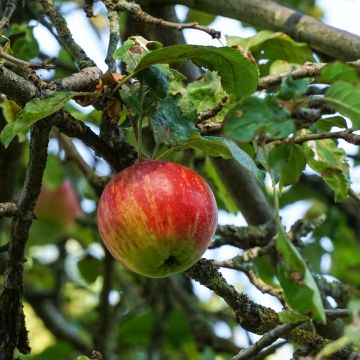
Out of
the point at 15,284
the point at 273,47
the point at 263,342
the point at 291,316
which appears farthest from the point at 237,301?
the point at 273,47

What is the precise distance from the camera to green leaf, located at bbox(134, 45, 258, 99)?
133 centimetres

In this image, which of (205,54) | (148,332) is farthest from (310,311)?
(148,332)

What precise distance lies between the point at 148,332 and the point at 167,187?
1.95 metres

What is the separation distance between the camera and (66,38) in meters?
1.68

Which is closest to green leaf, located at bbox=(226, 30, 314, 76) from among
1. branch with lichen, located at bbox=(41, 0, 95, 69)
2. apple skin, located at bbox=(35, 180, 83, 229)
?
branch with lichen, located at bbox=(41, 0, 95, 69)

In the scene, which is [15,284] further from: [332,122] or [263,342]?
[332,122]

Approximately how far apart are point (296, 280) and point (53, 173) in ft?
5.62

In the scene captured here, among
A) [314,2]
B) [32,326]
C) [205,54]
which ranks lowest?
[32,326]

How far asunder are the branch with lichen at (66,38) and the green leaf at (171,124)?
0.61 feet

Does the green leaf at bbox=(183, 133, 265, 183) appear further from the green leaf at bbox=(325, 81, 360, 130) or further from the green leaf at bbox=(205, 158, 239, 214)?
the green leaf at bbox=(205, 158, 239, 214)

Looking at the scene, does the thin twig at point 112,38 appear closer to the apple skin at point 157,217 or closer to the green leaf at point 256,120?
the apple skin at point 157,217

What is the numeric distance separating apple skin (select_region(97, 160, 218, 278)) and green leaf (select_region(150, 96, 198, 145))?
6 centimetres

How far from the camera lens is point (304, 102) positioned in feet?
3.77

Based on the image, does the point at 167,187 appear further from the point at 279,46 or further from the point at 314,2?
the point at 314,2
